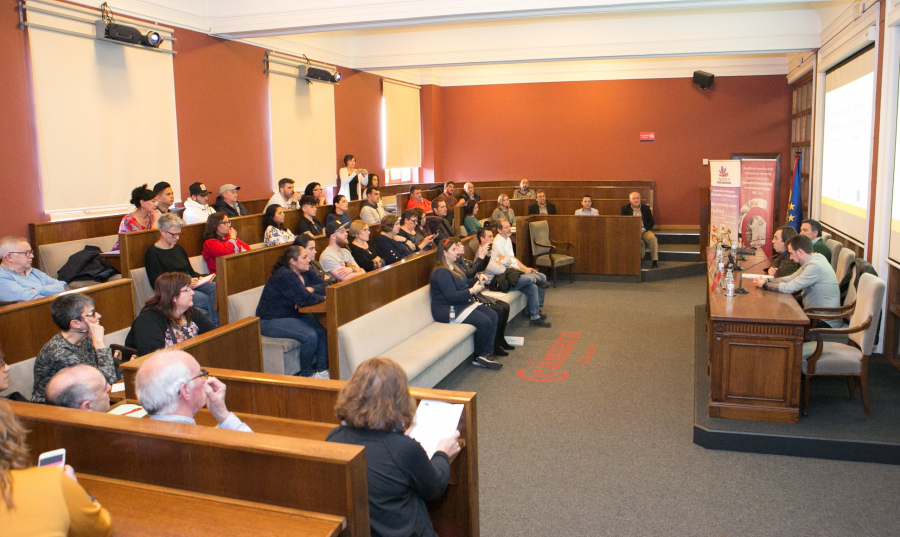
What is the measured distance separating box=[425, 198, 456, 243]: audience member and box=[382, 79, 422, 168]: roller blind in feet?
12.3

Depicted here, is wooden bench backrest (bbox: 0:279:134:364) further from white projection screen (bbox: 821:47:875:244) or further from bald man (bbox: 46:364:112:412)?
white projection screen (bbox: 821:47:875:244)

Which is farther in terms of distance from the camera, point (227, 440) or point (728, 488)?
point (728, 488)

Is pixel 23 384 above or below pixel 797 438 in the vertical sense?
above

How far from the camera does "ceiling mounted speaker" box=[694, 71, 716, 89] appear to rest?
1277cm

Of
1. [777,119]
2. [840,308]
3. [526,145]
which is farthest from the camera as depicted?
[526,145]

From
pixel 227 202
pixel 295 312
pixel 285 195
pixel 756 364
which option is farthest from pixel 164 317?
pixel 285 195

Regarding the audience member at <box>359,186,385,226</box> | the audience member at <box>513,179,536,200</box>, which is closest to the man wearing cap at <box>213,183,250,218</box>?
the audience member at <box>359,186,385,226</box>

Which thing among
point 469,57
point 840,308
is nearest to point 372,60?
point 469,57

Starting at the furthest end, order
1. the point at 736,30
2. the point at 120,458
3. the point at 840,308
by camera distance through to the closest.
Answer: the point at 736,30 → the point at 840,308 → the point at 120,458

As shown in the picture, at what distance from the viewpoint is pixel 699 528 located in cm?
328

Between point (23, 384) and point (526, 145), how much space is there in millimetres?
11795

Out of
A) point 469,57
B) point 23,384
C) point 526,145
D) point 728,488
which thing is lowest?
point 728,488

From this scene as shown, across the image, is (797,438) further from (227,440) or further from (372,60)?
(372,60)

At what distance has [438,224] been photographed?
28.6ft
